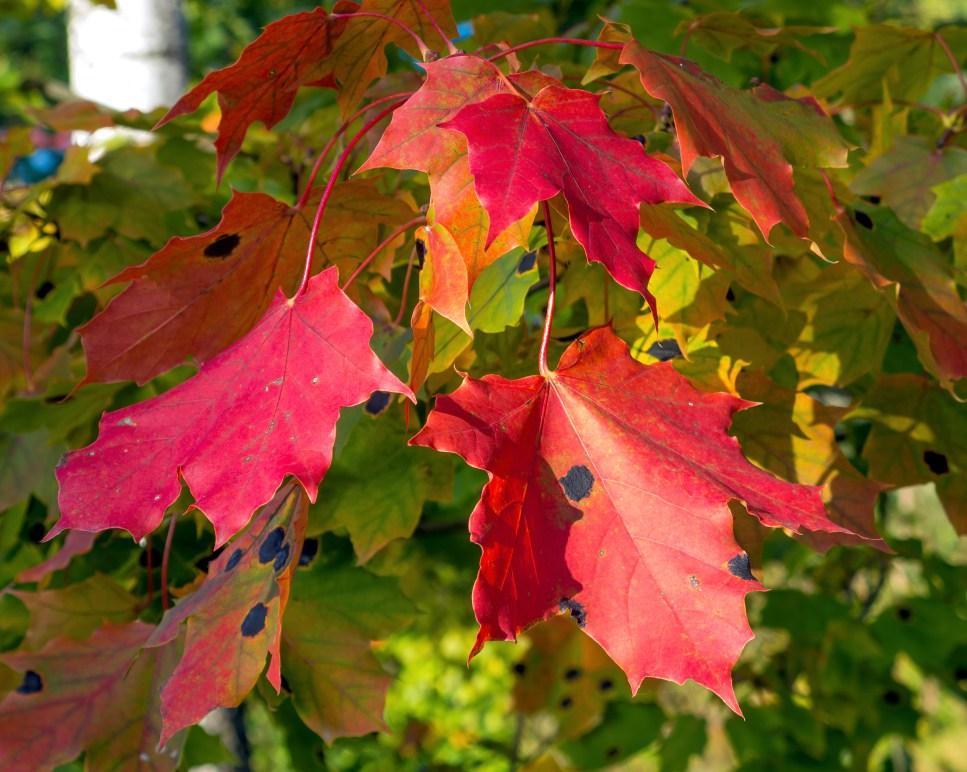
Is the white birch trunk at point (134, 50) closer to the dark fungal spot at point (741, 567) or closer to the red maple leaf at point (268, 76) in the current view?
the red maple leaf at point (268, 76)

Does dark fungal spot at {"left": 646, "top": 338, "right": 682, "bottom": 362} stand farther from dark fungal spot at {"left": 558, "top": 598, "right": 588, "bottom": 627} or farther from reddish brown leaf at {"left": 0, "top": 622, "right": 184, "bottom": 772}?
reddish brown leaf at {"left": 0, "top": 622, "right": 184, "bottom": 772}

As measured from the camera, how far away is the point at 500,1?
1666mm

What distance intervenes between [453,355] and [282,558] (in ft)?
0.66

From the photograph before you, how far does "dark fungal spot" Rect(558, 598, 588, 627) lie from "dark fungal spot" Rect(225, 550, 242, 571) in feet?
0.95

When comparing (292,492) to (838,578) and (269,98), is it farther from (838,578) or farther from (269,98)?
(838,578)

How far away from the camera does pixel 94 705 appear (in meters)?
0.91

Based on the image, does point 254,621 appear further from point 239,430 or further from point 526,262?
point 526,262

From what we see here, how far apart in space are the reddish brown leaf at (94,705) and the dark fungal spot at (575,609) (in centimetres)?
42

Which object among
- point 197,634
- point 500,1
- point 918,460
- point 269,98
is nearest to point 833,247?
point 918,460

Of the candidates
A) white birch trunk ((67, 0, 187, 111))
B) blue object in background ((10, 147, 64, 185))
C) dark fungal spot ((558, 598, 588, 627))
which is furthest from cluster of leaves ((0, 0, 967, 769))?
blue object in background ((10, 147, 64, 185))

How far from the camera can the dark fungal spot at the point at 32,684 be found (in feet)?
3.00

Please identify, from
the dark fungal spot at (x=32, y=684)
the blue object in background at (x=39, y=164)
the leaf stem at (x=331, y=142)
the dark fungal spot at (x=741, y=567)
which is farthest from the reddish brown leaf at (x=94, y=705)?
the blue object in background at (x=39, y=164)

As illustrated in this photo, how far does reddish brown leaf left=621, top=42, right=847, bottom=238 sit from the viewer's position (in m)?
0.67

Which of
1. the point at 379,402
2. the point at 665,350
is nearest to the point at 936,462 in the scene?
the point at 665,350
